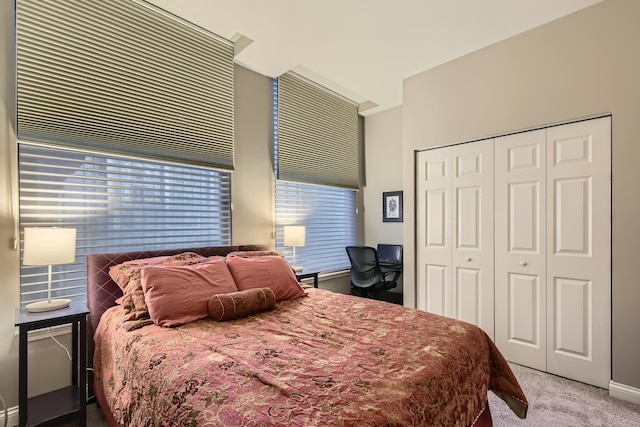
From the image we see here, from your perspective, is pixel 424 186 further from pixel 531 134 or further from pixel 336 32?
pixel 336 32

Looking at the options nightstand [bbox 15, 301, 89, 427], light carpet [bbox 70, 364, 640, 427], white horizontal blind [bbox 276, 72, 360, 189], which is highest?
white horizontal blind [bbox 276, 72, 360, 189]

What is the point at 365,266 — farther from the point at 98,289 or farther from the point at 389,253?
the point at 98,289

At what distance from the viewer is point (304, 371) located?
121 cm

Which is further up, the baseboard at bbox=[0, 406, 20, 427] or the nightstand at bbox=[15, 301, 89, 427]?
the nightstand at bbox=[15, 301, 89, 427]

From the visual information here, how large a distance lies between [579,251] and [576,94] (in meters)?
1.23

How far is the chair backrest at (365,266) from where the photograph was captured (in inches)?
146

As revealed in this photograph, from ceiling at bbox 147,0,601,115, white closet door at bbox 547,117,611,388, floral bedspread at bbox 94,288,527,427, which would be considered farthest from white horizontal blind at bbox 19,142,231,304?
white closet door at bbox 547,117,611,388

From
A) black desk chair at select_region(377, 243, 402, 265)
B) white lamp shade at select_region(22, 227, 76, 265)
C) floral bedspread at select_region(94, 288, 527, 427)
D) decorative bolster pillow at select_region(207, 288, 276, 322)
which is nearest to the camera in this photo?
floral bedspread at select_region(94, 288, 527, 427)

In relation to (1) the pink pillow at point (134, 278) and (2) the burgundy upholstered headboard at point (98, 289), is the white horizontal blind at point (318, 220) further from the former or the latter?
(2) the burgundy upholstered headboard at point (98, 289)

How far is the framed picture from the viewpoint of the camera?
4.29 meters

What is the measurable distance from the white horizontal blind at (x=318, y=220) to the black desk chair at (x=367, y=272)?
0.45 meters

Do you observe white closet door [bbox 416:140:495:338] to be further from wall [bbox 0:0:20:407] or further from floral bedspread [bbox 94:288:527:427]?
wall [bbox 0:0:20:407]

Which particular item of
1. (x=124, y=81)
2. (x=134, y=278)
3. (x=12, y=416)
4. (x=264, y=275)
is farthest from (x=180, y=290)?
(x=124, y=81)

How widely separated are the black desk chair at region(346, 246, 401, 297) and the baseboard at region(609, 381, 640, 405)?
2095mm
